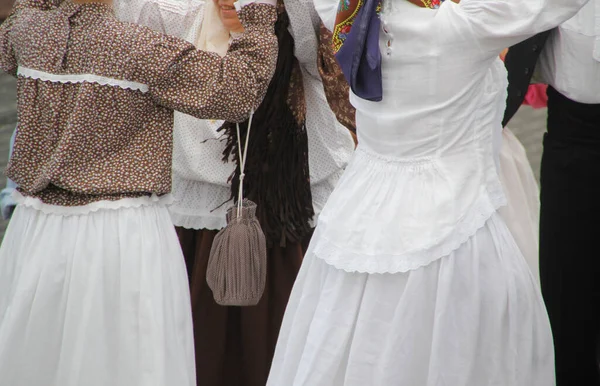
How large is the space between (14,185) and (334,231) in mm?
1127

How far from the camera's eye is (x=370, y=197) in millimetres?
2459

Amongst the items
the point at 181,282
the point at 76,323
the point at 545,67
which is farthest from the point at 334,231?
the point at 545,67

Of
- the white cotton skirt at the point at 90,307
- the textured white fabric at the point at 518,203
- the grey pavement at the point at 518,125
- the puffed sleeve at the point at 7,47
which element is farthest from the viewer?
the grey pavement at the point at 518,125

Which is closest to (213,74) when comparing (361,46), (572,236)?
(361,46)

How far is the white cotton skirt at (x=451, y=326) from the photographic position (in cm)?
234

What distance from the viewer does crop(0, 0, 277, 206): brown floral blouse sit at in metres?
2.49

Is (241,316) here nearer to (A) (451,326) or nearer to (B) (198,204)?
(B) (198,204)

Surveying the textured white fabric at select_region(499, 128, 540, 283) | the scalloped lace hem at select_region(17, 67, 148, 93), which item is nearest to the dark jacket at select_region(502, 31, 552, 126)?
the textured white fabric at select_region(499, 128, 540, 283)

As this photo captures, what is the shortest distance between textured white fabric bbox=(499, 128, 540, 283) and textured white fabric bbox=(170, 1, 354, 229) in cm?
77

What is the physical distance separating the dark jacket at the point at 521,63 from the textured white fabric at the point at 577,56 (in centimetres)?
5

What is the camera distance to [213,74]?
2.53 metres

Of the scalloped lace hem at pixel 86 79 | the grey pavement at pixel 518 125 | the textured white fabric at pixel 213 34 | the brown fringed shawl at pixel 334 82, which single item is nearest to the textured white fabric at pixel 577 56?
the brown fringed shawl at pixel 334 82

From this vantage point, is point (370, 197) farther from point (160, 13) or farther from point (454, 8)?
point (160, 13)

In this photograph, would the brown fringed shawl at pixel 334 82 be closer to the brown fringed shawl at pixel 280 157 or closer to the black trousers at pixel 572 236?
the brown fringed shawl at pixel 280 157
